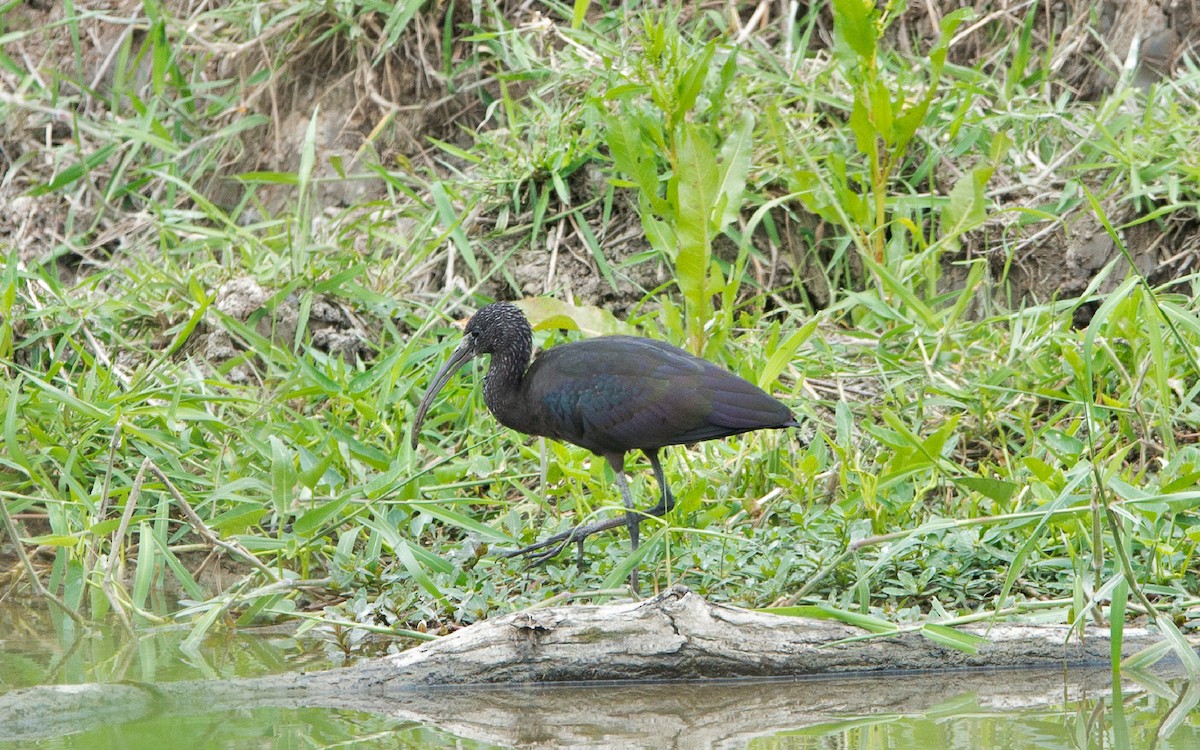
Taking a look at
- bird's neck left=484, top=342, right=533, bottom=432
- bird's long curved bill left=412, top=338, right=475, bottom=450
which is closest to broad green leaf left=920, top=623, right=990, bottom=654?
bird's neck left=484, top=342, right=533, bottom=432

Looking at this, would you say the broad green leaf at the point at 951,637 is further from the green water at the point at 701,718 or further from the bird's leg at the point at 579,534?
the bird's leg at the point at 579,534

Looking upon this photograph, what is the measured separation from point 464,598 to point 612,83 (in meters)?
2.89

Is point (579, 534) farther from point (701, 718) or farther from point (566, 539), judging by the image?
point (701, 718)

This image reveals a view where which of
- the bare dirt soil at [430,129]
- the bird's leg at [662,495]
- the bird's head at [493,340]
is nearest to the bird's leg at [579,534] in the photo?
the bird's leg at [662,495]

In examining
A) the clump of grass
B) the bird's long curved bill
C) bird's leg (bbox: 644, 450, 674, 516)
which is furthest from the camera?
the bird's long curved bill

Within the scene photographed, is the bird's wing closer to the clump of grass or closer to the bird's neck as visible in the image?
the bird's neck

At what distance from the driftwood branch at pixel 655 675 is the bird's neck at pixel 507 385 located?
1.32 metres

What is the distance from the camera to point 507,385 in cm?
514

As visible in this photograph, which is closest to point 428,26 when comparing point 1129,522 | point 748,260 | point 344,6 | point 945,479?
point 344,6

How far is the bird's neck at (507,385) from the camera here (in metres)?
5.09

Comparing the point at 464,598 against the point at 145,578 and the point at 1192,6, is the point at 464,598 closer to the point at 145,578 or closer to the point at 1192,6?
the point at 145,578

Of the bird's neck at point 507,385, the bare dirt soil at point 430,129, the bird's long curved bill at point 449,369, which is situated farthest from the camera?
the bare dirt soil at point 430,129

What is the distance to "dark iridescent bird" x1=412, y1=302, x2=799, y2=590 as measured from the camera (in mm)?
4664

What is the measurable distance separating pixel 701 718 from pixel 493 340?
195 cm
